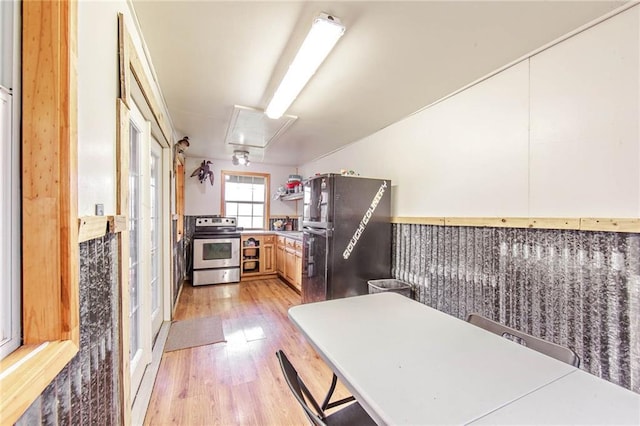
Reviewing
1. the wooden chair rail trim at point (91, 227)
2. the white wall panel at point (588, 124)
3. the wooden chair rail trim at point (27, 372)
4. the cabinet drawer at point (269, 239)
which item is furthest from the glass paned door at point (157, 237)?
the white wall panel at point (588, 124)

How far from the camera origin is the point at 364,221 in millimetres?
2857

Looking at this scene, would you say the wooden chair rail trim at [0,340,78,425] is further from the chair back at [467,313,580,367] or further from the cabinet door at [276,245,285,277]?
the cabinet door at [276,245,285,277]

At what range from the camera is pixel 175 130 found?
344cm

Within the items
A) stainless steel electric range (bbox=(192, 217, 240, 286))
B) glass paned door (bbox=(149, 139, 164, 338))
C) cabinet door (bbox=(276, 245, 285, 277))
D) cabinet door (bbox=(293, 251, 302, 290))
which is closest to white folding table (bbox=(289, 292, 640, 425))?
glass paned door (bbox=(149, 139, 164, 338))

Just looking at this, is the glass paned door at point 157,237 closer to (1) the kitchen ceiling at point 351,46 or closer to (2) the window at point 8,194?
(1) the kitchen ceiling at point 351,46

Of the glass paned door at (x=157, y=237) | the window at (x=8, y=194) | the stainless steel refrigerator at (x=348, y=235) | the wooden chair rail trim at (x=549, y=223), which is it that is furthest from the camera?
the stainless steel refrigerator at (x=348, y=235)

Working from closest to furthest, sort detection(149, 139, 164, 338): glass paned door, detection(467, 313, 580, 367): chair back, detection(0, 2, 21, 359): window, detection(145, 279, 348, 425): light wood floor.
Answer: detection(0, 2, 21, 359): window, detection(467, 313, 580, 367): chair back, detection(145, 279, 348, 425): light wood floor, detection(149, 139, 164, 338): glass paned door

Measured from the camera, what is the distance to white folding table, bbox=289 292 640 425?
0.72m

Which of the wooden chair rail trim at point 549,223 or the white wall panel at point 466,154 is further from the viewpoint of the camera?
the white wall panel at point 466,154

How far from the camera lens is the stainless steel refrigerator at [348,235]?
274 cm

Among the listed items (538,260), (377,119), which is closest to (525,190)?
(538,260)

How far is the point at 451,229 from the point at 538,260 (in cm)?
68

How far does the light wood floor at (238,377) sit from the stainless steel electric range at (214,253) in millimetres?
1149

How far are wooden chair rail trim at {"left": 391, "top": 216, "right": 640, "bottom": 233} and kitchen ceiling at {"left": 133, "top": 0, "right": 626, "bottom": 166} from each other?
1.12 m
